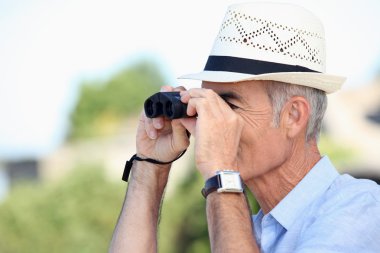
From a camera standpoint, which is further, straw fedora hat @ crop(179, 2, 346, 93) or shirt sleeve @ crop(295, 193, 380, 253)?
straw fedora hat @ crop(179, 2, 346, 93)

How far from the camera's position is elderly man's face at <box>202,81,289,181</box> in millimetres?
2824

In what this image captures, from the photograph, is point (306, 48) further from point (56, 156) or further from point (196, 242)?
point (56, 156)

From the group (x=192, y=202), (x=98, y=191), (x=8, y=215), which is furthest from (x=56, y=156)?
(x=192, y=202)

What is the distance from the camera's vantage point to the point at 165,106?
2875 mm

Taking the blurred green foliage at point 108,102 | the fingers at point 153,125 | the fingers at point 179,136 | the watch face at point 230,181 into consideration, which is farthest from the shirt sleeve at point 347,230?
the blurred green foliage at point 108,102

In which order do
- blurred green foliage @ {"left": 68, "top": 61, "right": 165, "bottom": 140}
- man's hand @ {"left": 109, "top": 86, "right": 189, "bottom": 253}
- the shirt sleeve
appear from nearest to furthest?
the shirt sleeve < man's hand @ {"left": 109, "top": 86, "right": 189, "bottom": 253} < blurred green foliage @ {"left": 68, "top": 61, "right": 165, "bottom": 140}

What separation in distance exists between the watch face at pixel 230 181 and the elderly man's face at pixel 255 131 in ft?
0.60

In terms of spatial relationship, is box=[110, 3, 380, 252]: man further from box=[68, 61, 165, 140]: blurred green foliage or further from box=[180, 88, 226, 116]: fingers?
box=[68, 61, 165, 140]: blurred green foliage

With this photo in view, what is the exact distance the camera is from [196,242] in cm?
1238

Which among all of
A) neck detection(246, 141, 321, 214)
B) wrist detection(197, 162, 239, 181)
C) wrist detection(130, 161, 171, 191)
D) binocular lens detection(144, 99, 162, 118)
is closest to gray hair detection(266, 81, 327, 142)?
neck detection(246, 141, 321, 214)

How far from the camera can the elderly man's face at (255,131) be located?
2.82m

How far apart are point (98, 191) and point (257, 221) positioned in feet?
41.9

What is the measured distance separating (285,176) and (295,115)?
0.68 feet

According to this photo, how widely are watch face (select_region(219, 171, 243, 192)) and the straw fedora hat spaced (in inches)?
12.3
